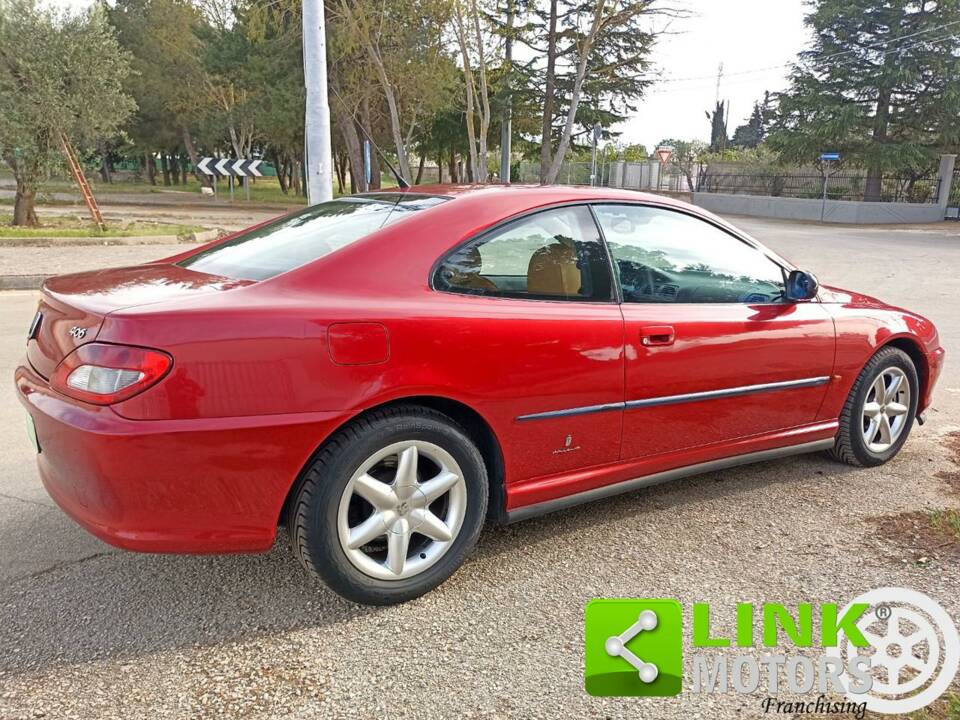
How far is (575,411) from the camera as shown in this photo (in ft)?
9.90

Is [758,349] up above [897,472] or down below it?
above

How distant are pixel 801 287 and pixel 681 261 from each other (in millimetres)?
628

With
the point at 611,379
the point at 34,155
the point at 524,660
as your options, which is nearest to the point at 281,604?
the point at 524,660

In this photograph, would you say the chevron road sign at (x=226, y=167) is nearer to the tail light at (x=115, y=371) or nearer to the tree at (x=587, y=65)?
the tree at (x=587, y=65)

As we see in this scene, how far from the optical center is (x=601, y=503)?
3688 millimetres

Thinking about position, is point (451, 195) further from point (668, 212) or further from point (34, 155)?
point (34, 155)

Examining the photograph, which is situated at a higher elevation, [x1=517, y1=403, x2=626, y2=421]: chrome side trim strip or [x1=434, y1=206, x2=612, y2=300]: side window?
[x1=434, y1=206, x2=612, y2=300]: side window

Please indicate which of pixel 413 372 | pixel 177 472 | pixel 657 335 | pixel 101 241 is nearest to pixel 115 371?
pixel 177 472

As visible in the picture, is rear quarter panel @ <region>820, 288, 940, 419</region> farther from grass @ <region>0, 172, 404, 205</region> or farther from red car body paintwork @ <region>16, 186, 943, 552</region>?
grass @ <region>0, 172, 404, 205</region>

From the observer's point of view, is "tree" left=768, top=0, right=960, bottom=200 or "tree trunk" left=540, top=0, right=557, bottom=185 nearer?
"tree trunk" left=540, top=0, right=557, bottom=185

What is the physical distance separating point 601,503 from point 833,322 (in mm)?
1447

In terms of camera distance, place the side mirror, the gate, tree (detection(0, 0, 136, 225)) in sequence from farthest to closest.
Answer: the gate < tree (detection(0, 0, 136, 225)) < the side mirror

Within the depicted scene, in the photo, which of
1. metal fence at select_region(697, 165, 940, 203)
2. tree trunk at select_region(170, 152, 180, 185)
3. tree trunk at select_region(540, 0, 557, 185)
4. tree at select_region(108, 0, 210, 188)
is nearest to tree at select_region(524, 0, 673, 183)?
tree trunk at select_region(540, 0, 557, 185)

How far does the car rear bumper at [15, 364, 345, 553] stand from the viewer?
2.32 meters
